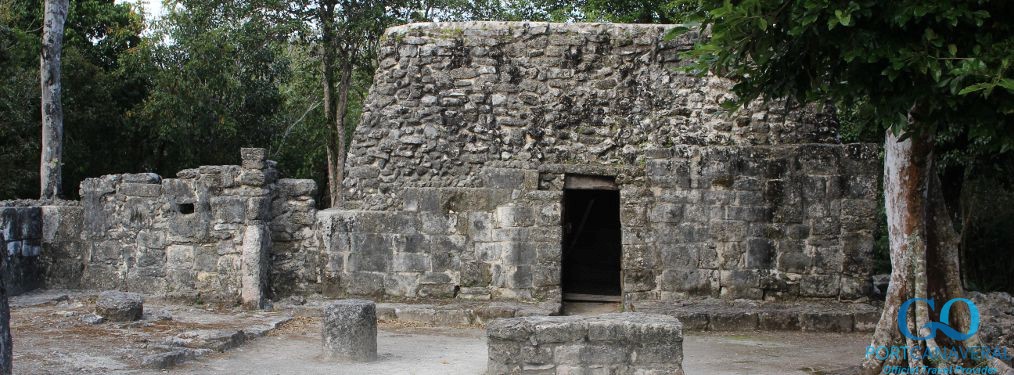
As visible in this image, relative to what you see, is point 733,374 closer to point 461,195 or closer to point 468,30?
point 461,195

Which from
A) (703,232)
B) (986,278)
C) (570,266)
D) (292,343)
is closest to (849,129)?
(986,278)

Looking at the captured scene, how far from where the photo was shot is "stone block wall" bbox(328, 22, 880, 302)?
40.3 ft

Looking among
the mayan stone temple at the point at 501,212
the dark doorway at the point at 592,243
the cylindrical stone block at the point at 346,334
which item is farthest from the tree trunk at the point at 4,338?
the dark doorway at the point at 592,243

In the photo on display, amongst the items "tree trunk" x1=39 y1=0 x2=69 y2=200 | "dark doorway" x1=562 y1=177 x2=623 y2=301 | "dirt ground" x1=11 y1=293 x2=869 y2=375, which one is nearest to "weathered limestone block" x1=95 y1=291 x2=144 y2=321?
"dirt ground" x1=11 y1=293 x2=869 y2=375

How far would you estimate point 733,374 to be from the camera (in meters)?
9.12

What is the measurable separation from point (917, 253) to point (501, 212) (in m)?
5.40

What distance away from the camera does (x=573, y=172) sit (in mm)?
12609

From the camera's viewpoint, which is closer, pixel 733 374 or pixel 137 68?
pixel 733 374

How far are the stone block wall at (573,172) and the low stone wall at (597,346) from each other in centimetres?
410

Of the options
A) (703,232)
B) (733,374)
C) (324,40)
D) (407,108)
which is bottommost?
(733,374)

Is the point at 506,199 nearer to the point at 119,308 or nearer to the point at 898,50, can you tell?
the point at 119,308

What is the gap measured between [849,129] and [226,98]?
46.7 ft

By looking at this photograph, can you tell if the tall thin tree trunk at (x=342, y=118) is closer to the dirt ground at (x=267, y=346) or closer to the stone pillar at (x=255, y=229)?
the stone pillar at (x=255, y=229)

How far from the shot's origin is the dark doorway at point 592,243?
604 inches
